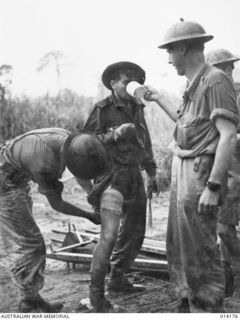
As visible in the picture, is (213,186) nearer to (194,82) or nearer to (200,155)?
(200,155)

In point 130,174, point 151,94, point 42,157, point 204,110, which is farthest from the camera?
point 130,174

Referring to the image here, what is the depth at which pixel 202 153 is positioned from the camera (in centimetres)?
378

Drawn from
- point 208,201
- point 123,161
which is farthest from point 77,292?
point 208,201

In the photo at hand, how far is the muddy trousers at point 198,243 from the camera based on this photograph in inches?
150

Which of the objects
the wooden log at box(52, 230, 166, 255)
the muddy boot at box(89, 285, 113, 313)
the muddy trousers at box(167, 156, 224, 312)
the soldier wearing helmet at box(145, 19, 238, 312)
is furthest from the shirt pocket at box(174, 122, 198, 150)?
the wooden log at box(52, 230, 166, 255)

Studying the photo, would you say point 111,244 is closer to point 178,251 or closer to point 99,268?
point 99,268

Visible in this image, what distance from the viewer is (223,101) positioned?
363 cm

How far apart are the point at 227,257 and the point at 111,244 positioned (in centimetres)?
134

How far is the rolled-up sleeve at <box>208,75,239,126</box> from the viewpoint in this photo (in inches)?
142

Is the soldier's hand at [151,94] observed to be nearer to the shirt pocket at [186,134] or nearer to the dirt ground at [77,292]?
the shirt pocket at [186,134]

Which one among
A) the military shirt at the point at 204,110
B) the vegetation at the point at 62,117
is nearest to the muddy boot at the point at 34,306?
the military shirt at the point at 204,110

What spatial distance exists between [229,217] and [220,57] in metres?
1.66

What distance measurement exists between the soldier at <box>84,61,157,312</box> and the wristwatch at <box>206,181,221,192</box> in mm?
1148

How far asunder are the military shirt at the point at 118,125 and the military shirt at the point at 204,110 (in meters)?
1.08
